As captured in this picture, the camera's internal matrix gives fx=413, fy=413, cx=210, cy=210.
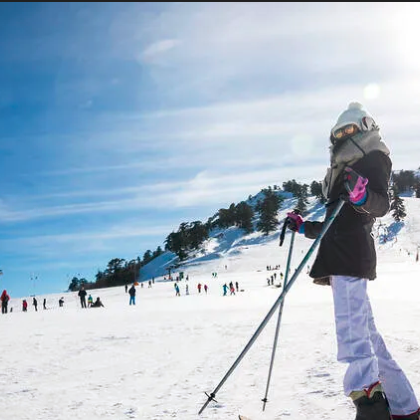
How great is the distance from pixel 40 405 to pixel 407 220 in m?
114

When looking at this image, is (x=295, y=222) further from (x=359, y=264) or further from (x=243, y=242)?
(x=243, y=242)

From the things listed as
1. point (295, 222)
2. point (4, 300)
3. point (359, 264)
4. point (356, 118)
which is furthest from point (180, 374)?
point (4, 300)

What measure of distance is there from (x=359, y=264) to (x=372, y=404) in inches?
31.8

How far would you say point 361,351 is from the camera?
2.47 meters

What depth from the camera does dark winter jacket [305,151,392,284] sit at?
2594 mm

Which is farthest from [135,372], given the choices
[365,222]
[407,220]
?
[407,220]

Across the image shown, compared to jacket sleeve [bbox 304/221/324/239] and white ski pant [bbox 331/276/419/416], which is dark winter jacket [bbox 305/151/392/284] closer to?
white ski pant [bbox 331/276/419/416]

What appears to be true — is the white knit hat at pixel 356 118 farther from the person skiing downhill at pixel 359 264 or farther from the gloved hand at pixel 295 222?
the gloved hand at pixel 295 222

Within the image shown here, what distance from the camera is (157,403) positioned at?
356cm

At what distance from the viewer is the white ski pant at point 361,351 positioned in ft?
7.96

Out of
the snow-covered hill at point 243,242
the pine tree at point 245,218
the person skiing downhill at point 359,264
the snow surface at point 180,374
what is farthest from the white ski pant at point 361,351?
the pine tree at point 245,218

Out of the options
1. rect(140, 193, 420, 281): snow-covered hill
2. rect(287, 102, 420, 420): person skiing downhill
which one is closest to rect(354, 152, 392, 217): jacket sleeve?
rect(287, 102, 420, 420): person skiing downhill

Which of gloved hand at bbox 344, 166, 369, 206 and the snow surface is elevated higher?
gloved hand at bbox 344, 166, 369, 206

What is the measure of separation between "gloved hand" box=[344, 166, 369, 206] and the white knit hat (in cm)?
51
